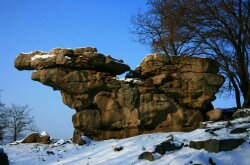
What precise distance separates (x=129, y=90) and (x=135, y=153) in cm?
691

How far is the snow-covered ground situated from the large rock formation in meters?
1.98

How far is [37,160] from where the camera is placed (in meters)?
16.9

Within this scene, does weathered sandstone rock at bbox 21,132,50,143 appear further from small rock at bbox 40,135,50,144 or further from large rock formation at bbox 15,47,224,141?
large rock formation at bbox 15,47,224,141

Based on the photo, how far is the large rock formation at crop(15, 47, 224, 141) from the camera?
20422 mm

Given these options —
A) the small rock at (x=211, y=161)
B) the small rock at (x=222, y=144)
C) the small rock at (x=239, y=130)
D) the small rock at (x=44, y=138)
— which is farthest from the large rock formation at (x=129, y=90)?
the small rock at (x=211, y=161)

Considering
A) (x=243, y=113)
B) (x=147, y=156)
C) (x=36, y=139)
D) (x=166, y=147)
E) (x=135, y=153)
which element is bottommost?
(x=36, y=139)

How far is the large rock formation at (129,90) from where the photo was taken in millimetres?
20422

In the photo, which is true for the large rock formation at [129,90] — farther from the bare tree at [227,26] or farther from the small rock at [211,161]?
the small rock at [211,161]

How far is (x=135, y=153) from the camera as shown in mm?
14477

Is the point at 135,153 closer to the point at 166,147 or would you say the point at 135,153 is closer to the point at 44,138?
the point at 166,147

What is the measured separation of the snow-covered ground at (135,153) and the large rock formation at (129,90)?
198 cm

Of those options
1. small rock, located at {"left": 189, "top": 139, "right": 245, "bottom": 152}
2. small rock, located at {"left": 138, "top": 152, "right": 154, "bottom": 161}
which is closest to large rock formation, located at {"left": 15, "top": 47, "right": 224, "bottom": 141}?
small rock, located at {"left": 138, "top": 152, "right": 154, "bottom": 161}

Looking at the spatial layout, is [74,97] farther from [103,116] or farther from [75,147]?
[75,147]

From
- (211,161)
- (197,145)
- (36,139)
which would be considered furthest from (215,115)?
(36,139)
